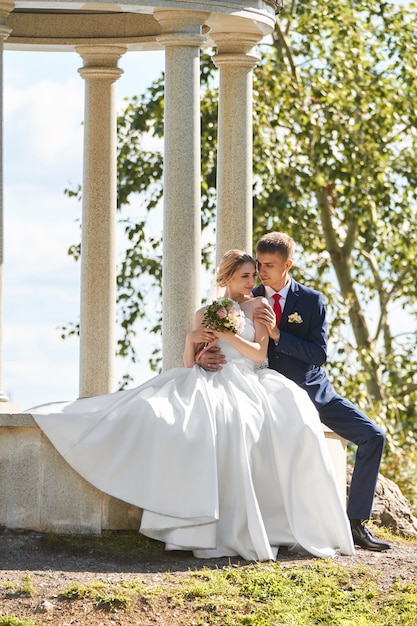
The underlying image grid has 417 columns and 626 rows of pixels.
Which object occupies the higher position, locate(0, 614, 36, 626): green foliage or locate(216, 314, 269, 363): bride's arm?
locate(216, 314, 269, 363): bride's arm

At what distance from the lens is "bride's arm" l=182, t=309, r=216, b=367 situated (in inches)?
757

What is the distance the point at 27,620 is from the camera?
1504cm

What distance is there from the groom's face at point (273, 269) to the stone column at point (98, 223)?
6.39 metres

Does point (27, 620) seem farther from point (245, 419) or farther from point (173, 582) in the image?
point (245, 419)

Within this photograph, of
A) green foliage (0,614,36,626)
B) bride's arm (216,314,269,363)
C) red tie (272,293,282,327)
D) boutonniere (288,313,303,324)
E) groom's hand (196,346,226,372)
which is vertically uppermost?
red tie (272,293,282,327)

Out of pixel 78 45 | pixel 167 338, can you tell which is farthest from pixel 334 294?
pixel 167 338

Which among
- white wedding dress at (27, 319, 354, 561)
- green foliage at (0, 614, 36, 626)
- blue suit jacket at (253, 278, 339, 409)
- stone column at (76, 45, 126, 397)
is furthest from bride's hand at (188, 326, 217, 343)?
stone column at (76, 45, 126, 397)

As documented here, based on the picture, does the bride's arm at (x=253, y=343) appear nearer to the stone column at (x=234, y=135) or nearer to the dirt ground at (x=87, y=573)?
the dirt ground at (x=87, y=573)

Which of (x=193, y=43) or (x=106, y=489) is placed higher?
(x=193, y=43)

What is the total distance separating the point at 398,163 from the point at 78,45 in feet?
43.3

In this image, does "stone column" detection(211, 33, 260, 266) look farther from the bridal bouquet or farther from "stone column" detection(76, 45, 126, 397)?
the bridal bouquet

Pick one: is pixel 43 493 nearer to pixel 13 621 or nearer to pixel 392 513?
pixel 13 621

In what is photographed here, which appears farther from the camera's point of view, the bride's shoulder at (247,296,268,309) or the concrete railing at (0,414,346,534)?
the bride's shoulder at (247,296,268,309)

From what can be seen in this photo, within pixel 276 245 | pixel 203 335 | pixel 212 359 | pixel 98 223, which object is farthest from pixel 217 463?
pixel 98 223
